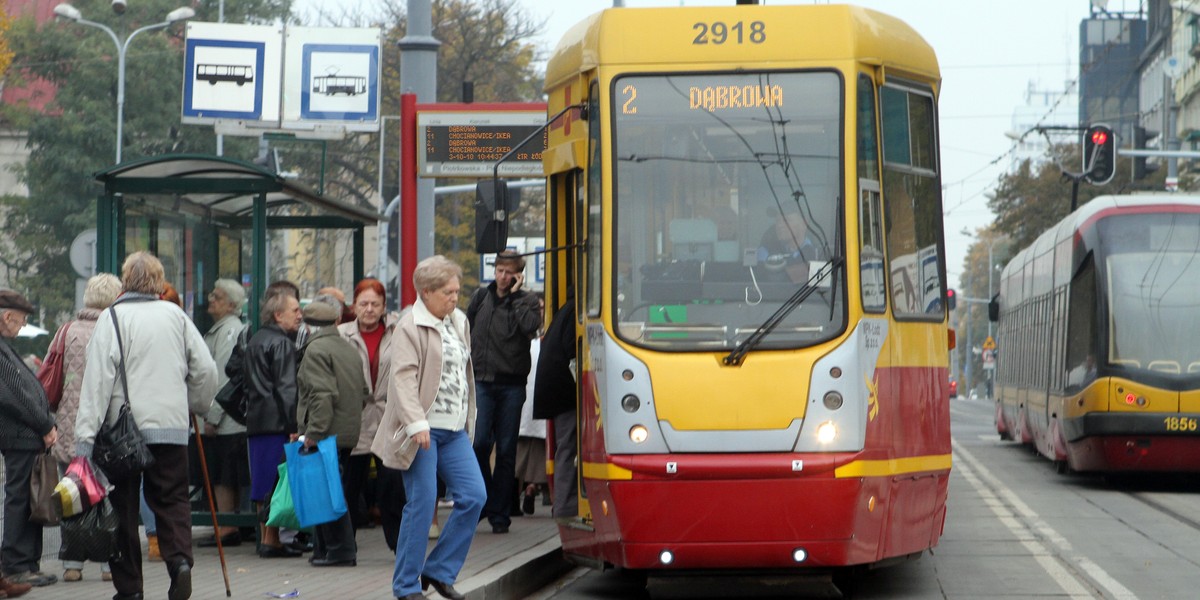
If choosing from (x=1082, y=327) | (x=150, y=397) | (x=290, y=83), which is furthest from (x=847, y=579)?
(x=1082, y=327)

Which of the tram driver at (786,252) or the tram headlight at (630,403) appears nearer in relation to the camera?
the tram headlight at (630,403)

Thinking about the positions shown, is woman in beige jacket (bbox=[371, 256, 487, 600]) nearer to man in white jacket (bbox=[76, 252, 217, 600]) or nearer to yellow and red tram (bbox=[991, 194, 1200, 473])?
man in white jacket (bbox=[76, 252, 217, 600])

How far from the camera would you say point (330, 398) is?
10609 millimetres

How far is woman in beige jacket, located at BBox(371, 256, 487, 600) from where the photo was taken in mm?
8562

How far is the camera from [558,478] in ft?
36.1

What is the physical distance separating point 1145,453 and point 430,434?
37.6 feet

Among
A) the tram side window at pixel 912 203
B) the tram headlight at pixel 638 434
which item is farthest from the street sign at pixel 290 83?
the tram headlight at pixel 638 434

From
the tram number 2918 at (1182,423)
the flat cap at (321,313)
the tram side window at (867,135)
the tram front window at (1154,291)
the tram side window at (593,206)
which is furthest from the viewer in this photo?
the tram front window at (1154,291)

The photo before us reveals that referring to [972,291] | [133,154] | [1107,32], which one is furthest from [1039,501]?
Answer: [972,291]

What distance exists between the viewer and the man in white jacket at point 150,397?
8.58 metres

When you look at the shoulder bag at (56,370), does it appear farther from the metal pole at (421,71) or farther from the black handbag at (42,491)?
the metal pole at (421,71)

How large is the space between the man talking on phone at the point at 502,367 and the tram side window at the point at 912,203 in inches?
123

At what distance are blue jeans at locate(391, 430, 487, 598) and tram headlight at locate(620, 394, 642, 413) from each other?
907 millimetres

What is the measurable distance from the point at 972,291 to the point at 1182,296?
131 metres
